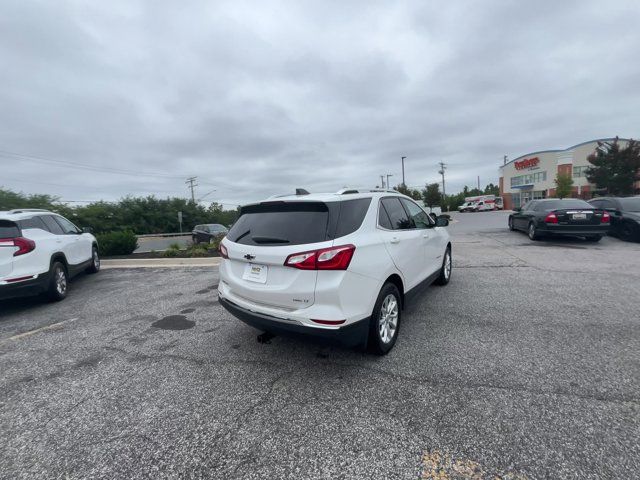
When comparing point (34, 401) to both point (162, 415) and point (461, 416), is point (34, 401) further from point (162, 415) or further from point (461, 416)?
point (461, 416)

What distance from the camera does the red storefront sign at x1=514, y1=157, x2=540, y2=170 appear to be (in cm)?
4992

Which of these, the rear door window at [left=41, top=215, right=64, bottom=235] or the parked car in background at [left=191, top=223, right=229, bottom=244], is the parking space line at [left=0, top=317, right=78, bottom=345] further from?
the parked car in background at [left=191, top=223, right=229, bottom=244]

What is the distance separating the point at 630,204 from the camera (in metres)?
10.2

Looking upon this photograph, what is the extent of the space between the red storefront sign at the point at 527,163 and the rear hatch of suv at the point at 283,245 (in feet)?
195

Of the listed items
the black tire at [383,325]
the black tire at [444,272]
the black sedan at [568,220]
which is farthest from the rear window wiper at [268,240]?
the black sedan at [568,220]

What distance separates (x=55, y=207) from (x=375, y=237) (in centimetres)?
3520

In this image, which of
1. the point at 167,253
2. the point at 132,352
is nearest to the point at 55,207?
the point at 167,253

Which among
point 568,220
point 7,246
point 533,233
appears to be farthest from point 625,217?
point 7,246

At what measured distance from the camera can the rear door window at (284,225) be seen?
279 centimetres

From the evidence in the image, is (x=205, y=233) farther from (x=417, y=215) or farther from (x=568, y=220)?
(x=568, y=220)

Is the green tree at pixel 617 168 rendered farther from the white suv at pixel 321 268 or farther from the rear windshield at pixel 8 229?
the rear windshield at pixel 8 229

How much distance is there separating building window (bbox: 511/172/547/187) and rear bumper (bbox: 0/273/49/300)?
60049 mm

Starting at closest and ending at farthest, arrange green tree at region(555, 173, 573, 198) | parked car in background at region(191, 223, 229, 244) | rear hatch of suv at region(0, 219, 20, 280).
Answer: rear hatch of suv at region(0, 219, 20, 280), parked car in background at region(191, 223, 229, 244), green tree at region(555, 173, 573, 198)

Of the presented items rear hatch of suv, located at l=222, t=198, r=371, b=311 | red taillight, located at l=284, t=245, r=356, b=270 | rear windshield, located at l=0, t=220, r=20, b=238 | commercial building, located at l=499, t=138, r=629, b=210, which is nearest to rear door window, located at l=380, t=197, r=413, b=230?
rear hatch of suv, located at l=222, t=198, r=371, b=311
